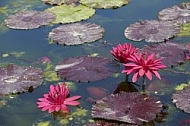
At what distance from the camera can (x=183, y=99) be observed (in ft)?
7.48

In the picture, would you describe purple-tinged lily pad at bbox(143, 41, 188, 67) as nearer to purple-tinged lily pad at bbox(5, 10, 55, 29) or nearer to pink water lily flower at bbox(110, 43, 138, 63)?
pink water lily flower at bbox(110, 43, 138, 63)

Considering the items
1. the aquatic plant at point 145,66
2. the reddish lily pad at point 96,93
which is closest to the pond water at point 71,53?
the reddish lily pad at point 96,93

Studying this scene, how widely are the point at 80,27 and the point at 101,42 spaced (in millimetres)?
263

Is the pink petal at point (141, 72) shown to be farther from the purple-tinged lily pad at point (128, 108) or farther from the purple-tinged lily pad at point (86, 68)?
the purple-tinged lily pad at point (86, 68)

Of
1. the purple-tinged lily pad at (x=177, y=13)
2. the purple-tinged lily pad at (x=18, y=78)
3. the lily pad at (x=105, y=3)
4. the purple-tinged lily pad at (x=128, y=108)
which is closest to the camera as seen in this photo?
the purple-tinged lily pad at (x=128, y=108)

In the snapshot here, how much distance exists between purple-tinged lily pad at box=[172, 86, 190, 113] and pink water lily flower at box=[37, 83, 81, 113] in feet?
1.80

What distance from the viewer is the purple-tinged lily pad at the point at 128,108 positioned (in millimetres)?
2166

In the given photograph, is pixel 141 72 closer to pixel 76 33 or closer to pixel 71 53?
pixel 71 53

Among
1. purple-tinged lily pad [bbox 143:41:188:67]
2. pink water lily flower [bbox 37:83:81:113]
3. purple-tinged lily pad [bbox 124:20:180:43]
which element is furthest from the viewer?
purple-tinged lily pad [bbox 124:20:180:43]

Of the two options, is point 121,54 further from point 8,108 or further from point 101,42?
point 8,108

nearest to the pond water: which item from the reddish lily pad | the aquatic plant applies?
the reddish lily pad

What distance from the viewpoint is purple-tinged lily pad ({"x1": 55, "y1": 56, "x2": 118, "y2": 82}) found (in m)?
2.59

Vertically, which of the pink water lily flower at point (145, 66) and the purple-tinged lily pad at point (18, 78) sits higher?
the pink water lily flower at point (145, 66)

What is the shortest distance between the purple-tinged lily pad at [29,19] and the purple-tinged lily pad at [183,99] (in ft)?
4.80
